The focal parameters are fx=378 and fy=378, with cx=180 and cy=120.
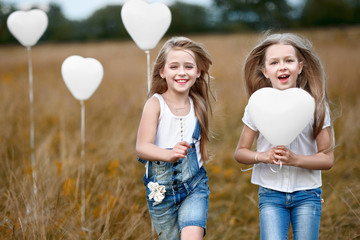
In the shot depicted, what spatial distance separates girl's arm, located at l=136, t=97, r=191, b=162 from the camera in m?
1.68

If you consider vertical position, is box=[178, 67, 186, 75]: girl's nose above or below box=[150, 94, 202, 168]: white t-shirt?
above

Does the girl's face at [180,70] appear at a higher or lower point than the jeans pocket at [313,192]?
higher

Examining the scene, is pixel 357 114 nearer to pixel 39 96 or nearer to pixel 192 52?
pixel 192 52

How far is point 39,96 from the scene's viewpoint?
6.04 meters

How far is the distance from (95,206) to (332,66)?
5.52 m

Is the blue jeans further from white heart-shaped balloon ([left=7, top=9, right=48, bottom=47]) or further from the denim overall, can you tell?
white heart-shaped balloon ([left=7, top=9, right=48, bottom=47])

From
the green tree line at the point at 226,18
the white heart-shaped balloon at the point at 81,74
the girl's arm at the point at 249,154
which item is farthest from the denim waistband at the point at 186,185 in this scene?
the green tree line at the point at 226,18

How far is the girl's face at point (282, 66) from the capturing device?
1718 mm

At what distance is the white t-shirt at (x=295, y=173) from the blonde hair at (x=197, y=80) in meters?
0.22

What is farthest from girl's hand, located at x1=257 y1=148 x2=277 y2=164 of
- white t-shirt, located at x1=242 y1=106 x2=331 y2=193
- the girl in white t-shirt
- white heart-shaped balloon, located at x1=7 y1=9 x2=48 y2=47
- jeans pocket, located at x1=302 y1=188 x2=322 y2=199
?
white heart-shaped balloon, located at x1=7 y1=9 x2=48 y2=47

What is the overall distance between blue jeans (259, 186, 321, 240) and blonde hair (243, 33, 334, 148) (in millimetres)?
301

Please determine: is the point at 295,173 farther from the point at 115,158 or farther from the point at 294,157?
the point at 115,158

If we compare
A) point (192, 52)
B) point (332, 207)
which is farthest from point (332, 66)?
point (192, 52)

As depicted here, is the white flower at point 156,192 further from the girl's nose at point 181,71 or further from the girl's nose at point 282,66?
the girl's nose at point 282,66
